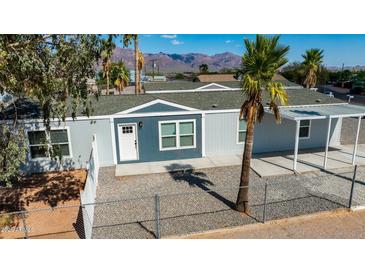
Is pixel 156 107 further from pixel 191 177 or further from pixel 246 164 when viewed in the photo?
pixel 246 164

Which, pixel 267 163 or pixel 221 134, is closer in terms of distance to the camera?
pixel 267 163

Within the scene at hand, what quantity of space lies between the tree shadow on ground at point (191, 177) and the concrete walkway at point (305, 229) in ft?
6.51

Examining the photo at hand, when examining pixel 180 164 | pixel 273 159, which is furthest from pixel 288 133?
pixel 180 164

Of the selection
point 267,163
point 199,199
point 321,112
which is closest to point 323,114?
point 321,112

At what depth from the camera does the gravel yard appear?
800 cm

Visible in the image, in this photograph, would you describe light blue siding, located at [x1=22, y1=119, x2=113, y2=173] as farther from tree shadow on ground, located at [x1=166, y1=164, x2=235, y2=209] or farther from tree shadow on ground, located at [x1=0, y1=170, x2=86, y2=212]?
tree shadow on ground, located at [x1=166, y1=164, x2=235, y2=209]

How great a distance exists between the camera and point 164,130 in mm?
13266

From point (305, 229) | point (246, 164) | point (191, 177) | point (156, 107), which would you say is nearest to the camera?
point (305, 229)

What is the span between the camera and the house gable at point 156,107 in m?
12.8

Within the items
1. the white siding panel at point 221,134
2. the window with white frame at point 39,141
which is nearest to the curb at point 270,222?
the white siding panel at point 221,134

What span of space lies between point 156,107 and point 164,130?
49.0 inches

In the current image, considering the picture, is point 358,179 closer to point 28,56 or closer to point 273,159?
point 273,159

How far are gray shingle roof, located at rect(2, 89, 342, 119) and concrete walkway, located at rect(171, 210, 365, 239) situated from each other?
24.1 ft

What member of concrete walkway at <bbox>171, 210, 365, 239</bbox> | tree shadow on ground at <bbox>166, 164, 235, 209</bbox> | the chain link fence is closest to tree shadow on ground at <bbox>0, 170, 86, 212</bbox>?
the chain link fence
